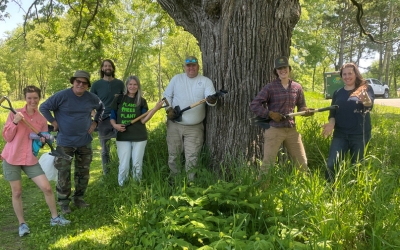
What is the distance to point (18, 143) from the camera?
12.7 feet

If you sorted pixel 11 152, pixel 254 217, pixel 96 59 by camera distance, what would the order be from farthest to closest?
pixel 96 59 → pixel 11 152 → pixel 254 217

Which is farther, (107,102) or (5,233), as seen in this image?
(107,102)

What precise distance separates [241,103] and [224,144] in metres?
0.57

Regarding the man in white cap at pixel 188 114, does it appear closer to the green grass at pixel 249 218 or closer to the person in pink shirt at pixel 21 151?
the green grass at pixel 249 218

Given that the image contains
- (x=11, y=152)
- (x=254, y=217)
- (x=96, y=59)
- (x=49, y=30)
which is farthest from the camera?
(x=96, y=59)

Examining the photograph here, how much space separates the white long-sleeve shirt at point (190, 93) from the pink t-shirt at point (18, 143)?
171 centimetres

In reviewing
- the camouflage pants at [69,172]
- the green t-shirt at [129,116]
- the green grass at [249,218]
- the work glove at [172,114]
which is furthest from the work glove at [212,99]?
the camouflage pants at [69,172]

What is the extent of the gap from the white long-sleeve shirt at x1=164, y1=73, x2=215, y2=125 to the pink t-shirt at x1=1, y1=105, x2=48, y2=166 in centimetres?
171

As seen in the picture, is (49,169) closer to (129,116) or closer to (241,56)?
(129,116)

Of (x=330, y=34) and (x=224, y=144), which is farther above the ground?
(x=330, y=34)

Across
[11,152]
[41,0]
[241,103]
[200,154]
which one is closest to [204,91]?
[241,103]

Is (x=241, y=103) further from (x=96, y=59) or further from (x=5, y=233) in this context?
Result: (x=96, y=59)

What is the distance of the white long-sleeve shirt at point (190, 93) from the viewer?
→ 4.36m

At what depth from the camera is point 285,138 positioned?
401 cm
